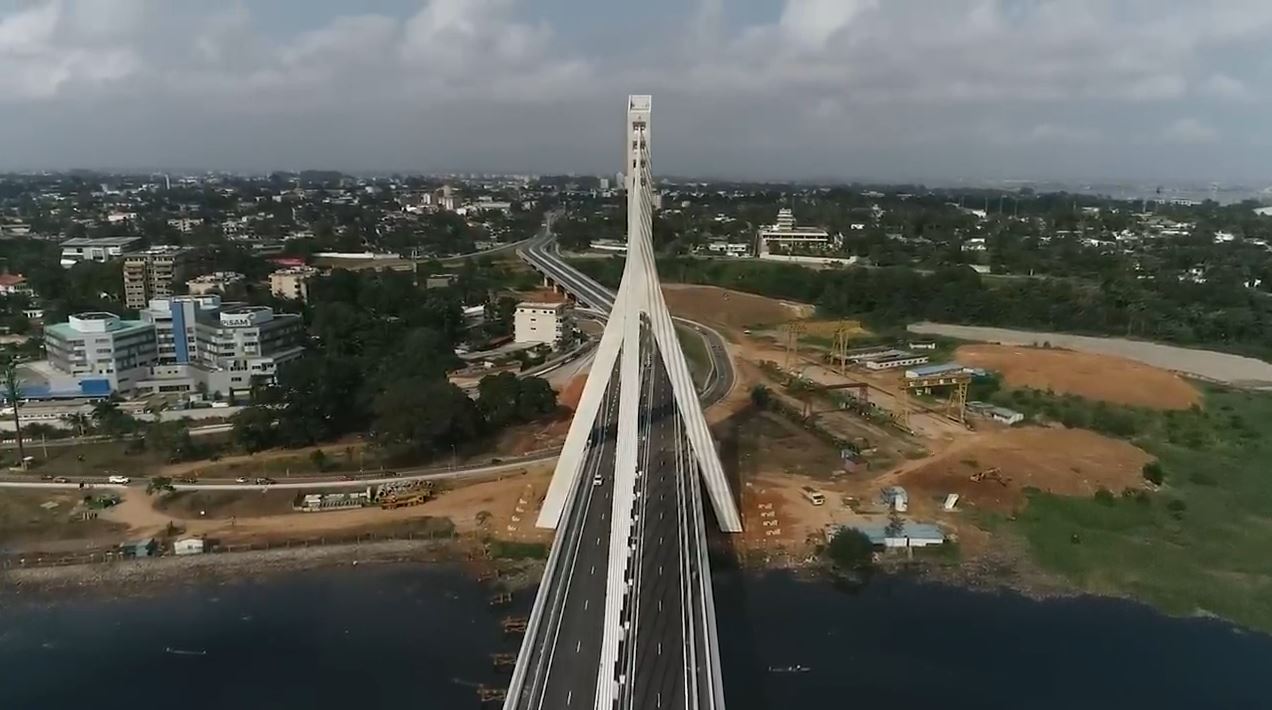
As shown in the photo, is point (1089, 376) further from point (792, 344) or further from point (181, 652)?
point (181, 652)

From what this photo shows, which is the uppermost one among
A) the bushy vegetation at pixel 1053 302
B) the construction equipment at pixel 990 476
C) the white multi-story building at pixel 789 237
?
the white multi-story building at pixel 789 237

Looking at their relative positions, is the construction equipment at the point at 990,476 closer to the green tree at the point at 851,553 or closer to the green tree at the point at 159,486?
the green tree at the point at 851,553

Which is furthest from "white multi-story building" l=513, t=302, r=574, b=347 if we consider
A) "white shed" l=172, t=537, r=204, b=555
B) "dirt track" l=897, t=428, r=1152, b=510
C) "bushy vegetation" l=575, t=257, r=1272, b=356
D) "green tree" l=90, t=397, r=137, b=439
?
"white shed" l=172, t=537, r=204, b=555

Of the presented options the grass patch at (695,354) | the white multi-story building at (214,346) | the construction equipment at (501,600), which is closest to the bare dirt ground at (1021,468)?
the construction equipment at (501,600)

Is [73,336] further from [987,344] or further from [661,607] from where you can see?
[987,344]

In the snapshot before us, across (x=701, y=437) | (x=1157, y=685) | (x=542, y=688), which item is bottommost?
(x=1157, y=685)

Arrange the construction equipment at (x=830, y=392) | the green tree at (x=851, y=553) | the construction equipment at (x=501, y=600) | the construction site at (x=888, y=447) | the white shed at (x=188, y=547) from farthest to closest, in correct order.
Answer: the construction equipment at (x=830, y=392)
the construction site at (x=888, y=447)
the white shed at (x=188, y=547)
the green tree at (x=851, y=553)
the construction equipment at (x=501, y=600)

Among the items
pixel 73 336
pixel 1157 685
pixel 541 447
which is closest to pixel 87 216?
pixel 73 336

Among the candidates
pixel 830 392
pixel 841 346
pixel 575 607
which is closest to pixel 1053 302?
pixel 841 346
